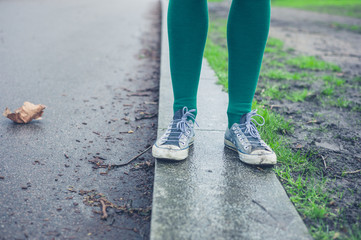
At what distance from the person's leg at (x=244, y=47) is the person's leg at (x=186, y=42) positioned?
0.16m

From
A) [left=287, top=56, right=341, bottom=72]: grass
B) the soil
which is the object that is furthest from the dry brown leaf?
[left=287, top=56, right=341, bottom=72]: grass

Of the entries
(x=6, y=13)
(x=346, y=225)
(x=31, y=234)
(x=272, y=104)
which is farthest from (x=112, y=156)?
(x=6, y=13)

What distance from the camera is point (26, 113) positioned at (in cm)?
225

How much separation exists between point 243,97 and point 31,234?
118 cm

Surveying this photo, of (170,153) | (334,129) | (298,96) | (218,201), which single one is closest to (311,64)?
(298,96)

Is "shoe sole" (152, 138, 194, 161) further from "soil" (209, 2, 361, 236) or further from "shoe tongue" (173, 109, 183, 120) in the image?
"soil" (209, 2, 361, 236)

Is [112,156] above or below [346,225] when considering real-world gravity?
below

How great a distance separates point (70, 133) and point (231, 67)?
1128 mm

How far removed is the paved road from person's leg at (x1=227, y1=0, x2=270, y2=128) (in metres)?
0.65

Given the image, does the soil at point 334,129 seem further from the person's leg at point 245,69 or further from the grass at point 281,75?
the person's leg at point 245,69

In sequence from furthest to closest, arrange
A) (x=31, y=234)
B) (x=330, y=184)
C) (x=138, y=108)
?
(x=138, y=108) < (x=330, y=184) < (x=31, y=234)

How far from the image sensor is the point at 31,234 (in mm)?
1255

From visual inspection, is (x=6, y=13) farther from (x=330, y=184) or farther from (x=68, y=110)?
(x=330, y=184)

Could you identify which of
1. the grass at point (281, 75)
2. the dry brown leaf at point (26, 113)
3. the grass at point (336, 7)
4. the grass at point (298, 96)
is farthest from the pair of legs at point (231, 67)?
the grass at point (336, 7)
